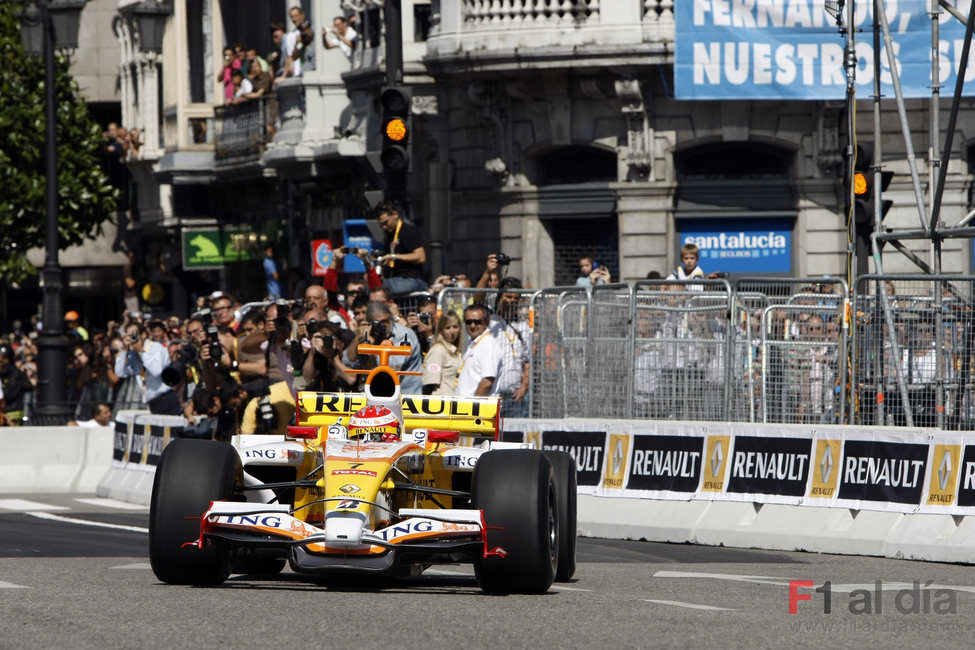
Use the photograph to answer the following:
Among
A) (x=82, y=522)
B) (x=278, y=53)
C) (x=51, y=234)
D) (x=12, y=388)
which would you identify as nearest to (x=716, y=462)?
(x=82, y=522)

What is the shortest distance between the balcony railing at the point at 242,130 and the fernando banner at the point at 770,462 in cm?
1970

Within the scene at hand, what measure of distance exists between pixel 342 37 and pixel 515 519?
22349 millimetres

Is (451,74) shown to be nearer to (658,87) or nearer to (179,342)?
(658,87)

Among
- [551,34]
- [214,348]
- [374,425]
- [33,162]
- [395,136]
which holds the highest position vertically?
[551,34]

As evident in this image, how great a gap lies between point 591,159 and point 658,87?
5.30 feet

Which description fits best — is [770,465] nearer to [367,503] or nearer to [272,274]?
[367,503]

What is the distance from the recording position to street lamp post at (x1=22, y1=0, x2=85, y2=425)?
22.6 meters

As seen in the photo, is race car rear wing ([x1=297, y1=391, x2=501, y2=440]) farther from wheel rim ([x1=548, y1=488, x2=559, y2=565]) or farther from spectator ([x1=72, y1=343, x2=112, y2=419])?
spectator ([x1=72, y1=343, x2=112, y2=419])

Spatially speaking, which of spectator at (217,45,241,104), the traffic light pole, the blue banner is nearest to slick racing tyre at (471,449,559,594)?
the traffic light pole

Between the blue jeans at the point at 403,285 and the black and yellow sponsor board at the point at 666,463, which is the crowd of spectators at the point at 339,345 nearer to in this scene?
the blue jeans at the point at 403,285

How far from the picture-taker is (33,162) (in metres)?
40.1

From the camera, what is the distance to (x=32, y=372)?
27891mm

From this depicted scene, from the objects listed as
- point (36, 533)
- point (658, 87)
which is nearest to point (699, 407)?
point (36, 533)

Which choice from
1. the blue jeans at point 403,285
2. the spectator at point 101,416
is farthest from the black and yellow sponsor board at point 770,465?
the spectator at point 101,416
